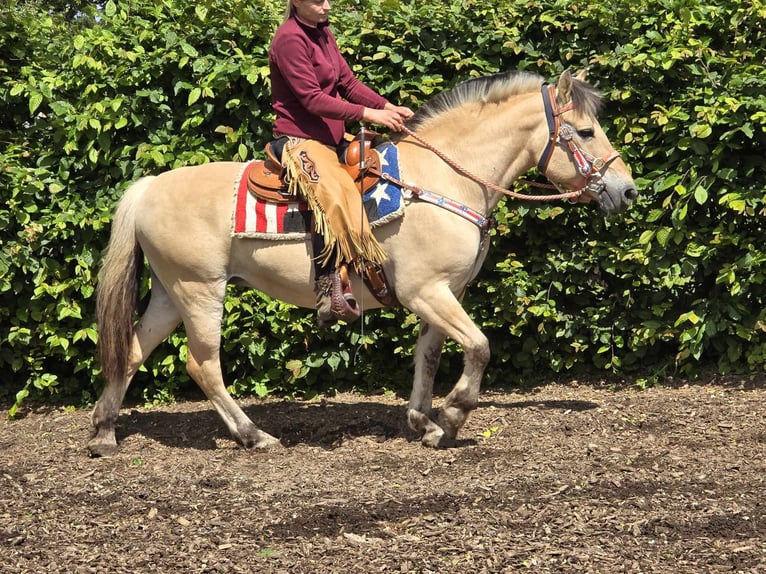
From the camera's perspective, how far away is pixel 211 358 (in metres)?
5.68

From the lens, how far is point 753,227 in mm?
6250

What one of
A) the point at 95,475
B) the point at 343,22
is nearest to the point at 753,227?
the point at 343,22

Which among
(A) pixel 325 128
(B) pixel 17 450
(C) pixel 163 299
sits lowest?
(B) pixel 17 450

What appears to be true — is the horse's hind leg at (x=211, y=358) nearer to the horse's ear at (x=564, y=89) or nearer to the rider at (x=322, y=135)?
the rider at (x=322, y=135)

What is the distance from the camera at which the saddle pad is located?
5.23 m

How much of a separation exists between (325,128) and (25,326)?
2.81m

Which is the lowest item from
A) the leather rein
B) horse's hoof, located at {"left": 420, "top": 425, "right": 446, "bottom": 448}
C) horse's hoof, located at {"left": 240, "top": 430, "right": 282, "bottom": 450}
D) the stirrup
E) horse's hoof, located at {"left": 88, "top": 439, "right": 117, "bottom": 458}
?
horse's hoof, located at {"left": 88, "top": 439, "right": 117, "bottom": 458}

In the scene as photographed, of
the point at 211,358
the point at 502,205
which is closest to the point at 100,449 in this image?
the point at 211,358

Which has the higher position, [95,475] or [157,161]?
[157,161]

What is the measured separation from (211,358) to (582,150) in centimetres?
244

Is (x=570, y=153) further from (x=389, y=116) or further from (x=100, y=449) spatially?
(x=100, y=449)

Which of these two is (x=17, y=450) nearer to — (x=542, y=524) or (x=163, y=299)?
(x=163, y=299)

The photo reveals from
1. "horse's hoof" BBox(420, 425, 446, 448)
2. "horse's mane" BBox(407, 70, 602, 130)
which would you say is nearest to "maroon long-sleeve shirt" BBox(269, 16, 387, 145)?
"horse's mane" BBox(407, 70, 602, 130)

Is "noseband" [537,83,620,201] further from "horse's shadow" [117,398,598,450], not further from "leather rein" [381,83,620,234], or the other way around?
"horse's shadow" [117,398,598,450]
